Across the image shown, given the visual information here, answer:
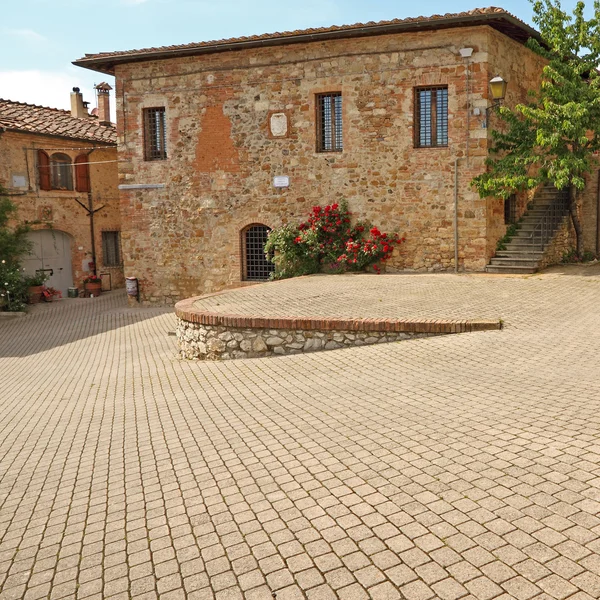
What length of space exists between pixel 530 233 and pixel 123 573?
46.7 ft

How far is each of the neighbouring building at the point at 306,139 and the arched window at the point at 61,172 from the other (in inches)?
199

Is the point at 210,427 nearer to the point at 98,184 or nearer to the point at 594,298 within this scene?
the point at 594,298

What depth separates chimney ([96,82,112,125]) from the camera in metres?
26.0

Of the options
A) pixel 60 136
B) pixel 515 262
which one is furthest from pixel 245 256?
pixel 60 136

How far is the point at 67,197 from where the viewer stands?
21.8 meters

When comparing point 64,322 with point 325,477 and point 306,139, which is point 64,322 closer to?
point 306,139

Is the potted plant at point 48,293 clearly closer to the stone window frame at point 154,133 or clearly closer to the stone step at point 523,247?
the stone window frame at point 154,133

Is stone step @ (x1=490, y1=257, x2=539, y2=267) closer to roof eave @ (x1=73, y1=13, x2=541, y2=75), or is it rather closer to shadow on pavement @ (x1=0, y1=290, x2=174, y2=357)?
roof eave @ (x1=73, y1=13, x2=541, y2=75)

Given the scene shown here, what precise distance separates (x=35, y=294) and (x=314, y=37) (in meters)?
11.7

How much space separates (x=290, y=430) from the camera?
215 inches

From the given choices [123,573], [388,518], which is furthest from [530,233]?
[123,573]

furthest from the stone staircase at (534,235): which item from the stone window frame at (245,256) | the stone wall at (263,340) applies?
the stone wall at (263,340)

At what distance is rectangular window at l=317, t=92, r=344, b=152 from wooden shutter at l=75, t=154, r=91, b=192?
10.6 metres

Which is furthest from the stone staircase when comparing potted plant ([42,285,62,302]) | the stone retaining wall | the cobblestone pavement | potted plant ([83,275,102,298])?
potted plant ([83,275,102,298])
